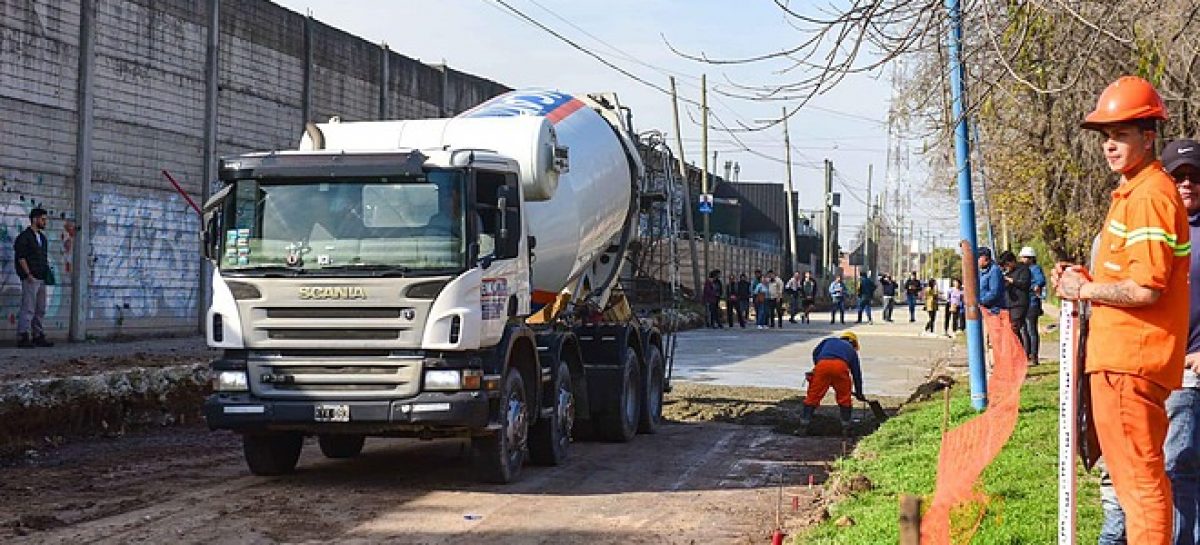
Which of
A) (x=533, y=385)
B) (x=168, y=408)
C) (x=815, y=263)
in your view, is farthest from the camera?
(x=815, y=263)

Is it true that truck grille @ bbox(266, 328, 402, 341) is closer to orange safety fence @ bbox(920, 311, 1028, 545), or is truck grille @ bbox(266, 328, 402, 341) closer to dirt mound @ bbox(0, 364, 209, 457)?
dirt mound @ bbox(0, 364, 209, 457)

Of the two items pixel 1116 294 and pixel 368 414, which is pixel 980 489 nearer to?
pixel 1116 294

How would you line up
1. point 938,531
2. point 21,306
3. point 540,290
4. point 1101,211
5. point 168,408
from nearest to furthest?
point 938,531
point 540,290
point 168,408
point 21,306
point 1101,211

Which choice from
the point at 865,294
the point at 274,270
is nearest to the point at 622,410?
the point at 274,270

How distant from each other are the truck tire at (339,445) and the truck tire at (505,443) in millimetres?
2051

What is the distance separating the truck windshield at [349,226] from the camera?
10398 mm

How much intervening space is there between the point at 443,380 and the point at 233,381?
164 cm

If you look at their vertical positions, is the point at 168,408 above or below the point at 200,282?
below

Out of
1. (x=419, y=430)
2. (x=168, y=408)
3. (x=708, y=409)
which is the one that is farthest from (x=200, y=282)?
(x=419, y=430)

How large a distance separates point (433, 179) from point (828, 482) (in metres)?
3.96

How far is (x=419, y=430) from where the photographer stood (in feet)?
34.6

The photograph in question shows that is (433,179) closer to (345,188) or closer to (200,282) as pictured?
(345,188)

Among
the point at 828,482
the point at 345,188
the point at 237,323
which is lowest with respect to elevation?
the point at 828,482

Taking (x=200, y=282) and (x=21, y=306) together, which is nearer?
(x=21, y=306)
